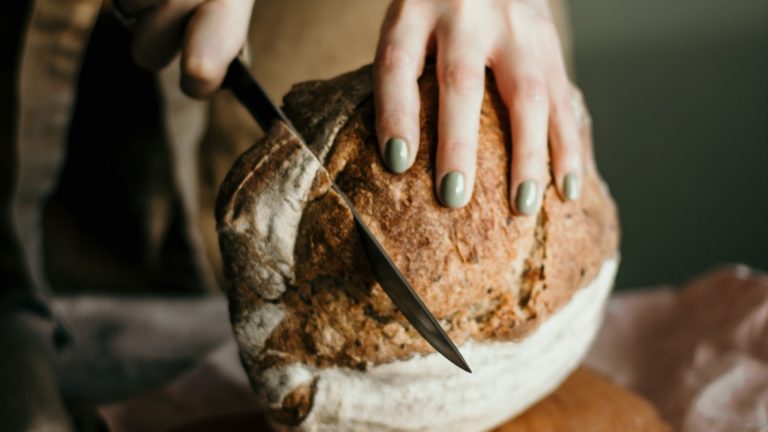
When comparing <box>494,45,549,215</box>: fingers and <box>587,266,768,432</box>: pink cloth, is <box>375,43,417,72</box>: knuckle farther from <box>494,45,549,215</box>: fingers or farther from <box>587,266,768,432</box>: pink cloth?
<box>587,266,768,432</box>: pink cloth

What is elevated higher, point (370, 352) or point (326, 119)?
point (326, 119)

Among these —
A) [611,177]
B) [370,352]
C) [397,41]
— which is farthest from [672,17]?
[370,352]

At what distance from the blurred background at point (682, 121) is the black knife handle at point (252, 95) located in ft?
5.11

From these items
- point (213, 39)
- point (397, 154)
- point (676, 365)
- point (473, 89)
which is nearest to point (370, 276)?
point (397, 154)

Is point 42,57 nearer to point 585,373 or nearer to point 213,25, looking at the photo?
point 213,25

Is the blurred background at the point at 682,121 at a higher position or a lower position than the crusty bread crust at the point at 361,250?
lower

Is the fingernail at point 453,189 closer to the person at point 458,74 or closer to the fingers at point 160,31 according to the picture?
the person at point 458,74

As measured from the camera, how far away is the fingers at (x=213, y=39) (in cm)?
94

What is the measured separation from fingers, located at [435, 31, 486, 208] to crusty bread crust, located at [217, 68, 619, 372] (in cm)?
3

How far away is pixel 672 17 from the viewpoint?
2.25 meters

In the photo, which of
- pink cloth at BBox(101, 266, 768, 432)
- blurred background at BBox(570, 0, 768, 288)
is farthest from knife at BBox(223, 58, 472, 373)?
blurred background at BBox(570, 0, 768, 288)

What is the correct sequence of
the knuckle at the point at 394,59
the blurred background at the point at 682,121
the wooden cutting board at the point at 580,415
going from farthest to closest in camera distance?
1. the blurred background at the point at 682,121
2. the wooden cutting board at the point at 580,415
3. the knuckle at the point at 394,59

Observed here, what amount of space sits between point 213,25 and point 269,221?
261 mm

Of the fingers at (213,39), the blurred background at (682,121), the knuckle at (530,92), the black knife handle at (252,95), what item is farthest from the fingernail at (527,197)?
the blurred background at (682,121)
